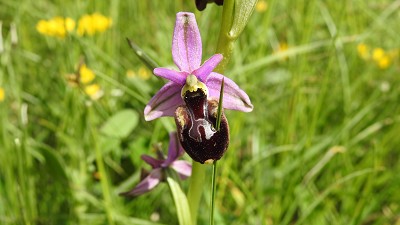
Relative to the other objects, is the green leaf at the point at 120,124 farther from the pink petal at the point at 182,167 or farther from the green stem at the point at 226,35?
the green stem at the point at 226,35

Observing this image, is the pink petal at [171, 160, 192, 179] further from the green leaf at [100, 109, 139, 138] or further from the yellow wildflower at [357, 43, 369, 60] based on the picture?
the yellow wildflower at [357, 43, 369, 60]

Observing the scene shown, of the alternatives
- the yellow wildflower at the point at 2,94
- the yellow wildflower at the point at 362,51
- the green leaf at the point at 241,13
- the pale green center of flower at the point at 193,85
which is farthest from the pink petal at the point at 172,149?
the yellow wildflower at the point at 362,51

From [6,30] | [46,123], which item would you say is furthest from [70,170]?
[6,30]

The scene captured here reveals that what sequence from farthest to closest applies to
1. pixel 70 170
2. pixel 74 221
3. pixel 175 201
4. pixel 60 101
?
1. pixel 60 101
2. pixel 70 170
3. pixel 74 221
4. pixel 175 201

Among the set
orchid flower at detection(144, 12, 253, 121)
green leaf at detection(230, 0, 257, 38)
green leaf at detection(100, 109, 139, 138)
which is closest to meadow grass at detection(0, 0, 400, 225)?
green leaf at detection(100, 109, 139, 138)

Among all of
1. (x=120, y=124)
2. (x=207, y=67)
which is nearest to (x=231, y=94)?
(x=207, y=67)

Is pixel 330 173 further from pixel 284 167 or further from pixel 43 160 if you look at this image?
pixel 43 160
